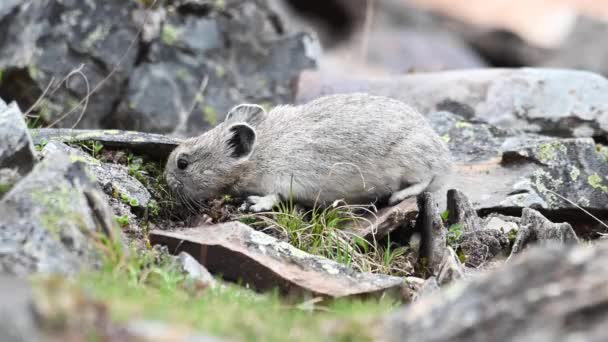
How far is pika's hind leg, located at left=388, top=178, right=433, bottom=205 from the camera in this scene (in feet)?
29.7

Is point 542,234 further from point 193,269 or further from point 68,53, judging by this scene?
point 68,53

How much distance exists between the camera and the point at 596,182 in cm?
993

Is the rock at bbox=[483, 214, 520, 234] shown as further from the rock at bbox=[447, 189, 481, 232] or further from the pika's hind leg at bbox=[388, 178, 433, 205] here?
the pika's hind leg at bbox=[388, 178, 433, 205]

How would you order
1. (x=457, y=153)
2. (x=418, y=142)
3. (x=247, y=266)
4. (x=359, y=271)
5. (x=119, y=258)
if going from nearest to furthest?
1. (x=119, y=258)
2. (x=247, y=266)
3. (x=359, y=271)
4. (x=418, y=142)
5. (x=457, y=153)

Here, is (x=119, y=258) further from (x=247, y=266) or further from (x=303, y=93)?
(x=303, y=93)

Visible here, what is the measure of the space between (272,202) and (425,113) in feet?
13.5

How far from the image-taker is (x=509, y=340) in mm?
4379

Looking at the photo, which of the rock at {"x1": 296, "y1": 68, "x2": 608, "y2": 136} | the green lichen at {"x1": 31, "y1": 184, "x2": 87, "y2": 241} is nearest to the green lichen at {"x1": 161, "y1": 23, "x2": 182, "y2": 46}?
the rock at {"x1": 296, "y1": 68, "x2": 608, "y2": 136}

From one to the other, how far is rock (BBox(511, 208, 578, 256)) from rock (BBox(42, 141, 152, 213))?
3.48 m

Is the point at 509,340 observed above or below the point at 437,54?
above

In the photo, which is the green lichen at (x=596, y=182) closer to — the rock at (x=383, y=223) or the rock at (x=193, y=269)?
the rock at (x=383, y=223)

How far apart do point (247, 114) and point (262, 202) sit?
116cm

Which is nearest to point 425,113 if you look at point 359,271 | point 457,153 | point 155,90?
point 457,153

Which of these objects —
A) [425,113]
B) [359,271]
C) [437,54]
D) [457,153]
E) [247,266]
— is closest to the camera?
[247,266]
